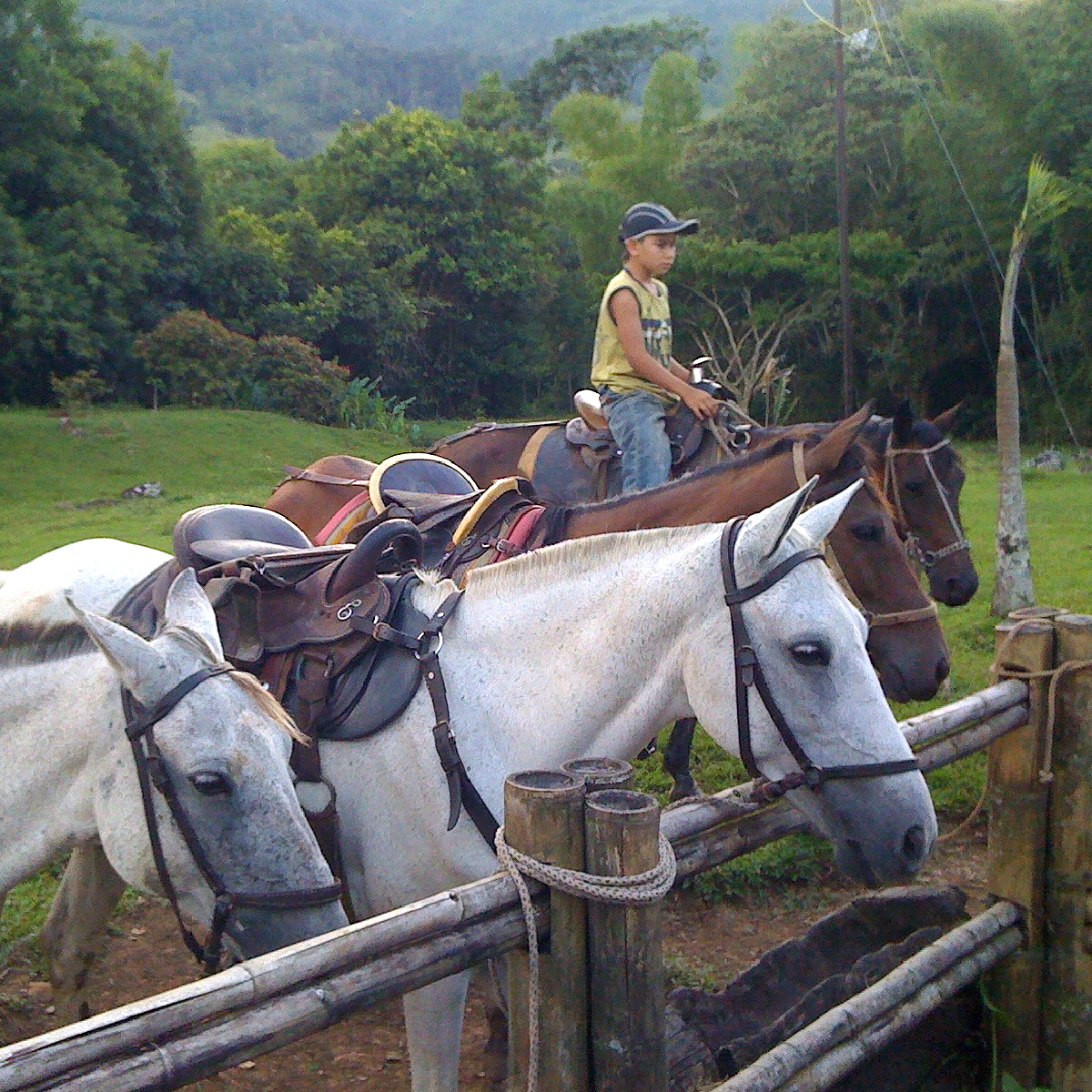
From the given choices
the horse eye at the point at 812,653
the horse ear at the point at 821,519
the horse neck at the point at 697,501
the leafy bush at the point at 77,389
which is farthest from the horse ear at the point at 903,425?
the leafy bush at the point at 77,389

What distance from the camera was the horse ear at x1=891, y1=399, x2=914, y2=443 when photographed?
508 centimetres

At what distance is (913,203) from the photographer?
23.6 m

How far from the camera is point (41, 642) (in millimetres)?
2248

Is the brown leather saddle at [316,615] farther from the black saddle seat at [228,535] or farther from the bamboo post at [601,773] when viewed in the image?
the bamboo post at [601,773]

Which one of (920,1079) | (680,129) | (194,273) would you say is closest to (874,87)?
(680,129)

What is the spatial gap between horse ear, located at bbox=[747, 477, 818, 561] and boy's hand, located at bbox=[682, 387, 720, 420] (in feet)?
8.63

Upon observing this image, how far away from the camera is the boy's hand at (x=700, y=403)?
482 cm

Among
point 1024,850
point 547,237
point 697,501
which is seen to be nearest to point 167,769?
point 697,501

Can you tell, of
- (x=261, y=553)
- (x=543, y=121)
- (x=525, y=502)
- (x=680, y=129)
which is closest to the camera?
(x=261, y=553)

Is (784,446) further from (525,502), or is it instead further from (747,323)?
(747,323)

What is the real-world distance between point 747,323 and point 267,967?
22372 millimetres

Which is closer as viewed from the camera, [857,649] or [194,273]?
[857,649]

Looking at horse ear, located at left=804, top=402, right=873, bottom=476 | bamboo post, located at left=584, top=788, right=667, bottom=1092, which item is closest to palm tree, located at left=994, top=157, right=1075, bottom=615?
horse ear, located at left=804, top=402, right=873, bottom=476

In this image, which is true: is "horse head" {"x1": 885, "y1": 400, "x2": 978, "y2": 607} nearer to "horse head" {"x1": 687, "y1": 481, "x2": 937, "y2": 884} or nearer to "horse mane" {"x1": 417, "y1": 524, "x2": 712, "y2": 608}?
"horse mane" {"x1": 417, "y1": 524, "x2": 712, "y2": 608}
